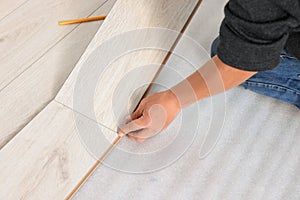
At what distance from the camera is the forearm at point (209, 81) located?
895 millimetres

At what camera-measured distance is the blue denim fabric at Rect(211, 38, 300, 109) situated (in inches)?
41.9

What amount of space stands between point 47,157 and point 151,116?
266mm

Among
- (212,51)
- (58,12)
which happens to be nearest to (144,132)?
(212,51)

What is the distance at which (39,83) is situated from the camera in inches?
43.4

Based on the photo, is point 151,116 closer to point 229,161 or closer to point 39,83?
point 229,161

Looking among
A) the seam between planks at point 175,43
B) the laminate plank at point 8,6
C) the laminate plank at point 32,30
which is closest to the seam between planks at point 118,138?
the seam between planks at point 175,43

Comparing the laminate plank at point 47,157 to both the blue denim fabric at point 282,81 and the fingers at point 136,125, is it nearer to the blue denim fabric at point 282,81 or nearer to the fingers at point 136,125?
the fingers at point 136,125

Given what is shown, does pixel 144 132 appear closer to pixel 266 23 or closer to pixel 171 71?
pixel 171 71

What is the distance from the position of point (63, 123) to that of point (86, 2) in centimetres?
52

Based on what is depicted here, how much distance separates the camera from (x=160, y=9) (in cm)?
122

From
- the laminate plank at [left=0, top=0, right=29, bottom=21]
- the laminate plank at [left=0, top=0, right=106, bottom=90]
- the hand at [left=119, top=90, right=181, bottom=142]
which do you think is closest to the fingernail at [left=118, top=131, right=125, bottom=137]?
the hand at [left=119, top=90, right=181, bottom=142]

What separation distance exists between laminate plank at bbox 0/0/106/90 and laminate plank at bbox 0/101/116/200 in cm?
21

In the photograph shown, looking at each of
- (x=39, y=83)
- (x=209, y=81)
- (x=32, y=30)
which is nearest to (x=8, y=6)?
(x=32, y=30)

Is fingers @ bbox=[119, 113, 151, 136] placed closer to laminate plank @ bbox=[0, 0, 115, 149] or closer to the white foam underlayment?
the white foam underlayment
